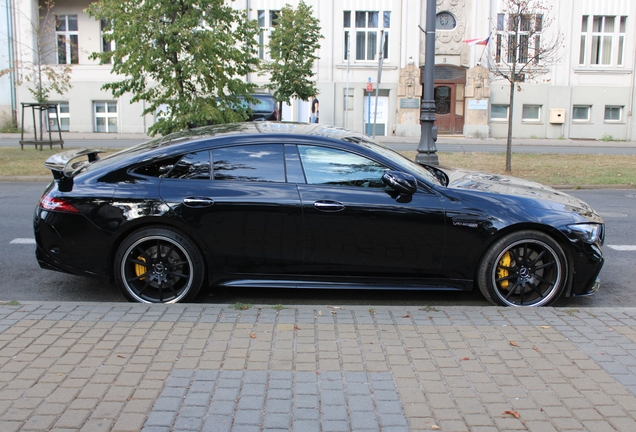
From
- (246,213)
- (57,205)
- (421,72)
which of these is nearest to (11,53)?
(421,72)

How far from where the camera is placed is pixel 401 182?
5.33m

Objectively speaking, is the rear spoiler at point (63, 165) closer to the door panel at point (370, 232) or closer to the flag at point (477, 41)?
the door panel at point (370, 232)

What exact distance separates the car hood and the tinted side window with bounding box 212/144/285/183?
4.95ft

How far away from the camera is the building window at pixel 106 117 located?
3269cm

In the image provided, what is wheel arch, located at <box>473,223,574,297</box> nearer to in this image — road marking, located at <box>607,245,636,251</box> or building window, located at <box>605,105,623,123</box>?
road marking, located at <box>607,245,636,251</box>

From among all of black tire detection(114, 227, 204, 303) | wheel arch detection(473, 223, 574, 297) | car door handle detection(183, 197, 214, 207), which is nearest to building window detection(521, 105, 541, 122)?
wheel arch detection(473, 223, 574, 297)

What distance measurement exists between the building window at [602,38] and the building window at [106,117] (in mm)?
23659

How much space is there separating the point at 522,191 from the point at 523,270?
2.43 feet

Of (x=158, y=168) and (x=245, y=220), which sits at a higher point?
(x=158, y=168)

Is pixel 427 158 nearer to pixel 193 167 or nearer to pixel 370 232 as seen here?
pixel 370 232

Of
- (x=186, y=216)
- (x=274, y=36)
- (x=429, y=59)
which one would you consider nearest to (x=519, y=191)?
(x=186, y=216)

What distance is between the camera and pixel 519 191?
225 inches

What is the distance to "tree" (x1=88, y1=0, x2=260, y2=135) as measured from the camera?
13859 mm

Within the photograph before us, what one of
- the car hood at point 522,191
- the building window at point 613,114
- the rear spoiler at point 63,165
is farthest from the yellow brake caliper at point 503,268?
the building window at point 613,114
